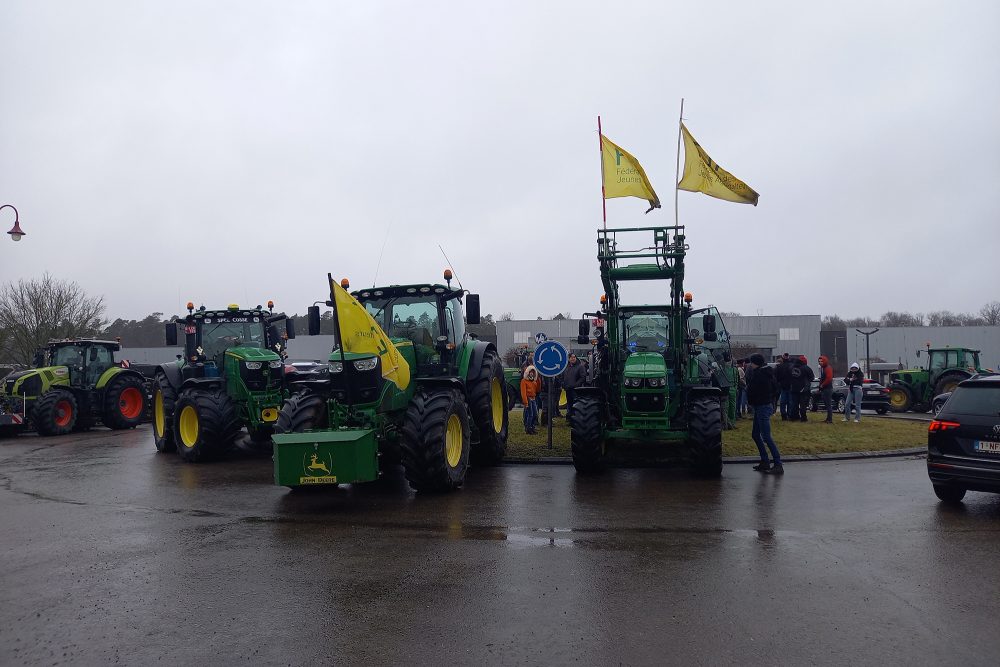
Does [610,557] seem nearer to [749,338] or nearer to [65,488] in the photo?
[65,488]

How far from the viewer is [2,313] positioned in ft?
113

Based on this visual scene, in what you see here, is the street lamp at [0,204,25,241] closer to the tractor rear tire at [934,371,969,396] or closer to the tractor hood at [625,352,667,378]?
the tractor hood at [625,352,667,378]

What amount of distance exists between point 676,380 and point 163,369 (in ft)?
32.5

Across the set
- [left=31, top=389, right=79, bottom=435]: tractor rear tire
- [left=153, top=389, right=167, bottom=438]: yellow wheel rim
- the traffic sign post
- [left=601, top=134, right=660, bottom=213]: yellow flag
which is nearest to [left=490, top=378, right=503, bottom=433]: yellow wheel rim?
the traffic sign post

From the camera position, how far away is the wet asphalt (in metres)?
4.27

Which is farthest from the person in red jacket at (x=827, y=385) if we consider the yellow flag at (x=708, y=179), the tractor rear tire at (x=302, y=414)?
the tractor rear tire at (x=302, y=414)

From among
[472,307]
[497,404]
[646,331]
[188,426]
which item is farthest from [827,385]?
[188,426]

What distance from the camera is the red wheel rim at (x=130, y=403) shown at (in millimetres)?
19297

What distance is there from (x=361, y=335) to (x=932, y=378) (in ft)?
73.6

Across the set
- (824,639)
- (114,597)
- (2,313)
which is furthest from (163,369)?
(2,313)

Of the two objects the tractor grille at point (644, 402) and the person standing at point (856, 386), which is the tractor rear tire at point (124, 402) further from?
the person standing at point (856, 386)

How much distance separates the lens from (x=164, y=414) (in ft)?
45.5

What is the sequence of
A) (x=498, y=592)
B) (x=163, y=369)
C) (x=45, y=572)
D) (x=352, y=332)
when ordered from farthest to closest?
(x=163, y=369) → (x=352, y=332) → (x=45, y=572) → (x=498, y=592)

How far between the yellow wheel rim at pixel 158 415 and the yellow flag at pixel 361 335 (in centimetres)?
750
